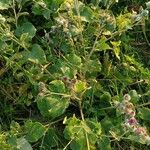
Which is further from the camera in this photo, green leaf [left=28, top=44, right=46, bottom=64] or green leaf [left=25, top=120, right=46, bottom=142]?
green leaf [left=28, top=44, right=46, bottom=64]

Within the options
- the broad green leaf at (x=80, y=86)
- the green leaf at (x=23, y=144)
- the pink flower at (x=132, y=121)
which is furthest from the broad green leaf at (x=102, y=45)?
the green leaf at (x=23, y=144)

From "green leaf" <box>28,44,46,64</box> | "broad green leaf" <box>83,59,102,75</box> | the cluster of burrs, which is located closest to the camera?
the cluster of burrs

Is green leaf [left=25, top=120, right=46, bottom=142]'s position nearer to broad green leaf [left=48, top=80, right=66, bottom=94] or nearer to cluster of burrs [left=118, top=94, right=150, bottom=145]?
broad green leaf [left=48, top=80, right=66, bottom=94]

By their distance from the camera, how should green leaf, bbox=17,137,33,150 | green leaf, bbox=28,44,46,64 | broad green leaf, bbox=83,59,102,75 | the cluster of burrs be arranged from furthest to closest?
broad green leaf, bbox=83,59,102,75 < green leaf, bbox=28,44,46,64 < green leaf, bbox=17,137,33,150 < the cluster of burrs

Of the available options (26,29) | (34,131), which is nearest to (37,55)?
(26,29)

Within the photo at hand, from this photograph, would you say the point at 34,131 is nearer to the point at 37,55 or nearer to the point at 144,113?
the point at 37,55

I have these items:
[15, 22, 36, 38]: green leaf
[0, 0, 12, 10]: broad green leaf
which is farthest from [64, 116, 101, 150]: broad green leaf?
[0, 0, 12, 10]: broad green leaf

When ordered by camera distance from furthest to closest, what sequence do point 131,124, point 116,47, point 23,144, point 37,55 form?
point 116,47
point 37,55
point 23,144
point 131,124

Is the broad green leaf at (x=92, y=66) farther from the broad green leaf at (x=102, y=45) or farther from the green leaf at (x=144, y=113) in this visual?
the green leaf at (x=144, y=113)
